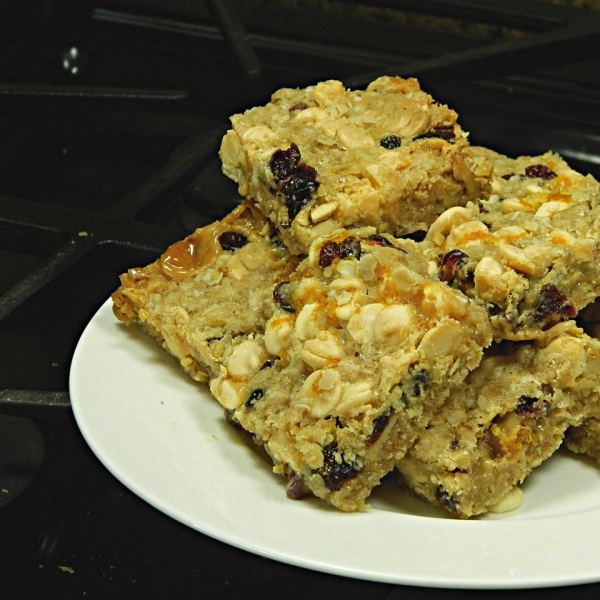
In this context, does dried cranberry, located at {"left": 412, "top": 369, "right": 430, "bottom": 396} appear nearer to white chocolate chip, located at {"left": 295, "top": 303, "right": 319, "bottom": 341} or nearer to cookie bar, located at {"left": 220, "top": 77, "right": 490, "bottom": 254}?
white chocolate chip, located at {"left": 295, "top": 303, "right": 319, "bottom": 341}

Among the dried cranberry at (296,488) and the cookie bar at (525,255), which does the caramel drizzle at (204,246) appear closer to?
the cookie bar at (525,255)

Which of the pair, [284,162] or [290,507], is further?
[284,162]

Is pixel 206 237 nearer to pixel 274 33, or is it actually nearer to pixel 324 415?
pixel 324 415

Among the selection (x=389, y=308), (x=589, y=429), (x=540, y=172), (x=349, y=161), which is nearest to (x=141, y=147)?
(x=349, y=161)

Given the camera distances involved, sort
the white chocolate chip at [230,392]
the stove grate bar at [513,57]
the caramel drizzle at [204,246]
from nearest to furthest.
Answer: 1. the white chocolate chip at [230,392]
2. the caramel drizzle at [204,246]
3. the stove grate bar at [513,57]

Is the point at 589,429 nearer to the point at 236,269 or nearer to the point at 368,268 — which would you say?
the point at 368,268

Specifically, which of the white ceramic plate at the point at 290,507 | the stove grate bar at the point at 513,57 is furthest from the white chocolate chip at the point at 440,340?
the stove grate bar at the point at 513,57
